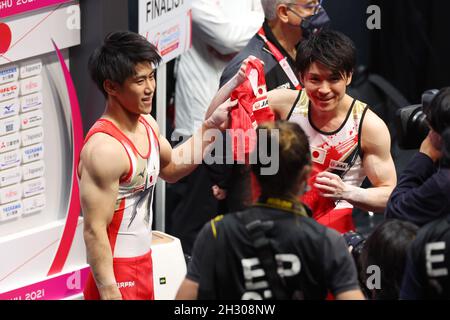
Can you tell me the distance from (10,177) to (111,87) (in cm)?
120

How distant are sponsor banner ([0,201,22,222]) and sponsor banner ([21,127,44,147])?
299 mm

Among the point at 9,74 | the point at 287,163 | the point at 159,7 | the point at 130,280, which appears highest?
the point at 159,7

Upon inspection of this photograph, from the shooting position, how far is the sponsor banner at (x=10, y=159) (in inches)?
226

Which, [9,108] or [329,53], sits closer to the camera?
[329,53]

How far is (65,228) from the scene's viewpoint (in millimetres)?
6090

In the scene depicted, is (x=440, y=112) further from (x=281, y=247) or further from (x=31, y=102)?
(x=31, y=102)

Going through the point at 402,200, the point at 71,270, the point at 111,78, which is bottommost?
the point at 71,270

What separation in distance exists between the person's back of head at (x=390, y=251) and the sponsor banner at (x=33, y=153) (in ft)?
7.01

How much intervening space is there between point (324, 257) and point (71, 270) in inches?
101

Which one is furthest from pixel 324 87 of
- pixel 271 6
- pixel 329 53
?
pixel 271 6

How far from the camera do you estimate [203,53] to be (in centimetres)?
673
